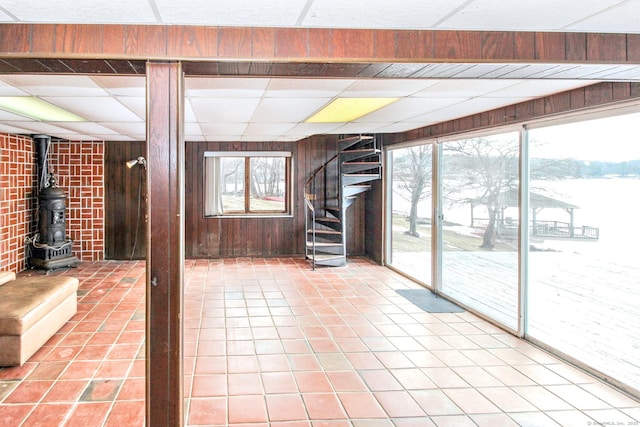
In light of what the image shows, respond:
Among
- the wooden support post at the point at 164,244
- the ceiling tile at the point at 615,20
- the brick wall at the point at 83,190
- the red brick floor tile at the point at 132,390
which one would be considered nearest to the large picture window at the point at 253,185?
the brick wall at the point at 83,190

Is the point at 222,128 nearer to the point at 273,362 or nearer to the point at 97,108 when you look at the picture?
the point at 97,108

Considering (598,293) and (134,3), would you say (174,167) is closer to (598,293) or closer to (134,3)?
(134,3)

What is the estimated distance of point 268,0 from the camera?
6.13 feet

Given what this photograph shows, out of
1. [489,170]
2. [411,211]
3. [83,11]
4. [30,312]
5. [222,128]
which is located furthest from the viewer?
[411,211]

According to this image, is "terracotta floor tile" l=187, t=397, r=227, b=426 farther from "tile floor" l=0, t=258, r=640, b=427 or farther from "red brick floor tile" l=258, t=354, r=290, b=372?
"red brick floor tile" l=258, t=354, r=290, b=372

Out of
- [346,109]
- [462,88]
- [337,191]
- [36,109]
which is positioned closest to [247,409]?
[462,88]

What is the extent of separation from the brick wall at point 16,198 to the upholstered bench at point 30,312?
2360mm

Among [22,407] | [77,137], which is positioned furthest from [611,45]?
[77,137]

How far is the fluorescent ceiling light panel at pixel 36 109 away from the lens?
3.99 m

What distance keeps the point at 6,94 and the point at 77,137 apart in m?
3.82

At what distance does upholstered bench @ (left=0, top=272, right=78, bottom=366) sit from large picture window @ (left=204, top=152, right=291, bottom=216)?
13.2 feet

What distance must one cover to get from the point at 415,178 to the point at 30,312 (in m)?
5.17

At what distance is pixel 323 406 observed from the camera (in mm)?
2980

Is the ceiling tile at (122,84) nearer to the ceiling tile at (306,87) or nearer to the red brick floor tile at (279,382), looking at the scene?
the ceiling tile at (306,87)
